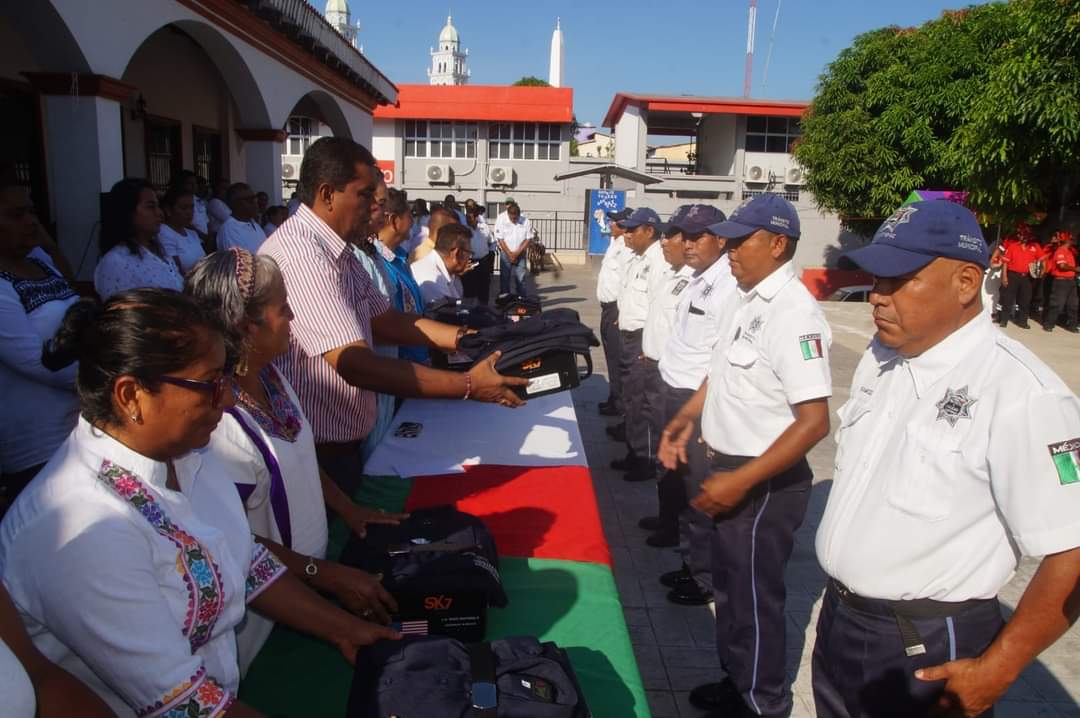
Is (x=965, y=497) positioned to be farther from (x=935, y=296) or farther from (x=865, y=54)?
(x=865, y=54)

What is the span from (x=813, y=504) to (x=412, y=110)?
83.4ft

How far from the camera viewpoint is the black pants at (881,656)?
1725 mm

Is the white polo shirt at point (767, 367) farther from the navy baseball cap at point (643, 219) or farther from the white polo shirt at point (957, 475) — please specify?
the navy baseball cap at point (643, 219)

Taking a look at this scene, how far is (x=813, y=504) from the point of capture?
16.5 ft

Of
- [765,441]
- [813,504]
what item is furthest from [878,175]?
[765,441]

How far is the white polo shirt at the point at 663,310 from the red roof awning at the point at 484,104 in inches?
930

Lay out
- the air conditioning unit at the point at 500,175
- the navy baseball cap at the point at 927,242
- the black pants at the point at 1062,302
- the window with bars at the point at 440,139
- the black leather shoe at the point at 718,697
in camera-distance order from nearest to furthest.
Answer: the navy baseball cap at the point at 927,242
the black leather shoe at the point at 718,697
the black pants at the point at 1062,302
the air conditioning unit at the point at 500,175
the window with bars at the point at 440,139

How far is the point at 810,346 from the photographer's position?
2.50 m

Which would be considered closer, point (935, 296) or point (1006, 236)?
point (935, 296)

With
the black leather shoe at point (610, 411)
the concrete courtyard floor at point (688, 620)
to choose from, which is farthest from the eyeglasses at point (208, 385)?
the black leather shoe at point (610, 411)

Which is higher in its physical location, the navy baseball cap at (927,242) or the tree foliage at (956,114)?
the tree foliage at (956,114)

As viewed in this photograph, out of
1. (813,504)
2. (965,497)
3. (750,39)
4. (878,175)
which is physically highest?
(750,39)

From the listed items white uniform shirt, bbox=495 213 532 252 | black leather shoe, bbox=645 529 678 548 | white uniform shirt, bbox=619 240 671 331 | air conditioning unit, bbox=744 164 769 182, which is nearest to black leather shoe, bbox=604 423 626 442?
white uniform shirt, bbox=619 240 671 331

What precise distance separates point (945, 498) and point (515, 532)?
147 cm
